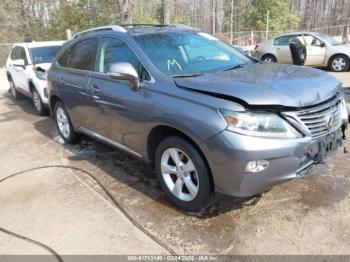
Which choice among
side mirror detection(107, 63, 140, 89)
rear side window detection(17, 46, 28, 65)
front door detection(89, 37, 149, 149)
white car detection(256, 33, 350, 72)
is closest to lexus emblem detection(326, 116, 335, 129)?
front door detection(89, 37, 149, 149)

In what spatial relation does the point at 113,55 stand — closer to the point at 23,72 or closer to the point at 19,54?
the point at 23,72

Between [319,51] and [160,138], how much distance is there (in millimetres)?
10008

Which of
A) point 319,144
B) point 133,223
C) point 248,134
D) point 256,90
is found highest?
point 256,90

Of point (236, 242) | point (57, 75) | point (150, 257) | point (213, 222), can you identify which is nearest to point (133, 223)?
point (150, 257)

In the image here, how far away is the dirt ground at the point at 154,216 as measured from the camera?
3012 millimetres

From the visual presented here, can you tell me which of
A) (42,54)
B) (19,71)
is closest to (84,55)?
(42,54)

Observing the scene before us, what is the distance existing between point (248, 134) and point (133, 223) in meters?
1.43

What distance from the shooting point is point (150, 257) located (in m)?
2.91

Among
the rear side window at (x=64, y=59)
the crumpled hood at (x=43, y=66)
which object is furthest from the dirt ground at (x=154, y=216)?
the crumpled hood at (x=43, y=66)

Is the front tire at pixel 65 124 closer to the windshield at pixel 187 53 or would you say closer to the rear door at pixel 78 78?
the rear door at pixel 78 78

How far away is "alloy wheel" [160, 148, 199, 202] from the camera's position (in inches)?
129

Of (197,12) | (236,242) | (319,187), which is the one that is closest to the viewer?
(236,242)

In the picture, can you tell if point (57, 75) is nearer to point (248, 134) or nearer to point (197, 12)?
point (248, 134)

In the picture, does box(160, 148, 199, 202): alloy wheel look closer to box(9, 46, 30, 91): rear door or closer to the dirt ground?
the dirt ground
